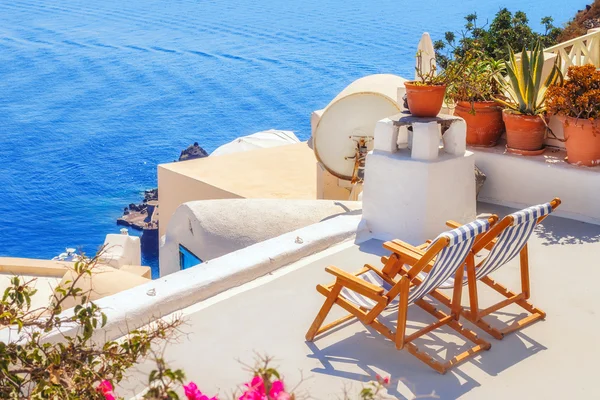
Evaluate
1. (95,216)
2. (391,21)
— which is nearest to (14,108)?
(95,216)

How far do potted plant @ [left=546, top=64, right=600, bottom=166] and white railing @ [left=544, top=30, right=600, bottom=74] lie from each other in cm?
252

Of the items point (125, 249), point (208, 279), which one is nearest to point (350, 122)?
point (208, 279)

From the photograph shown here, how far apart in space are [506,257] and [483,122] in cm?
287

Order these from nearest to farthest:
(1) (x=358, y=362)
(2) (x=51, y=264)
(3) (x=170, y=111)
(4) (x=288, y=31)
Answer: (1) (x=358, y=362)
(2) (x=51, y=264)
(3) (x=170, y=111)
(4) (x=288, y=31)

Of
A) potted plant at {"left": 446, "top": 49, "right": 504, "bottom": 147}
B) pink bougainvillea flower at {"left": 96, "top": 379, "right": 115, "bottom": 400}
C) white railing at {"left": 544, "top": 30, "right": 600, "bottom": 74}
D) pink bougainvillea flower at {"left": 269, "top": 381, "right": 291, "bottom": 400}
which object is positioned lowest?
pink bougainvillea flower at {"left": 96, "top": 379, "right": 115, "bottom": 400}

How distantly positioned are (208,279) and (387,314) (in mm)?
1182

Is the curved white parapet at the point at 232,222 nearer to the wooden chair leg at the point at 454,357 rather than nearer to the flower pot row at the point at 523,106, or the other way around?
the flower pot row at the point at 523,106

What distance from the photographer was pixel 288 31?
71.2m

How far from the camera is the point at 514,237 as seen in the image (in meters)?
4.39

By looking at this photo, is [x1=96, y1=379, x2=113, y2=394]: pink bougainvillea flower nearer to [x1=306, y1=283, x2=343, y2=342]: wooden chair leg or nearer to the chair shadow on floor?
the chair shadow on floor

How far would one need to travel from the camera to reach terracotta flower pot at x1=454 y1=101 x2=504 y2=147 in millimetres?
7145

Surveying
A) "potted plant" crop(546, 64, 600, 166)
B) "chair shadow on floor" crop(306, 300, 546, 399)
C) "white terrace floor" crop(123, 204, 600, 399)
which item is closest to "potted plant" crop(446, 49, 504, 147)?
"potted plant" crop(546, 64, 600, 166)

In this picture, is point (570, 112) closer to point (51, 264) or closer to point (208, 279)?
point (208, 279)

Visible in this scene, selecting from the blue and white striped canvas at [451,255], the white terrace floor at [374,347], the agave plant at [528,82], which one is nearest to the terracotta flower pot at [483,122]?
the agave plant at [528,82]
